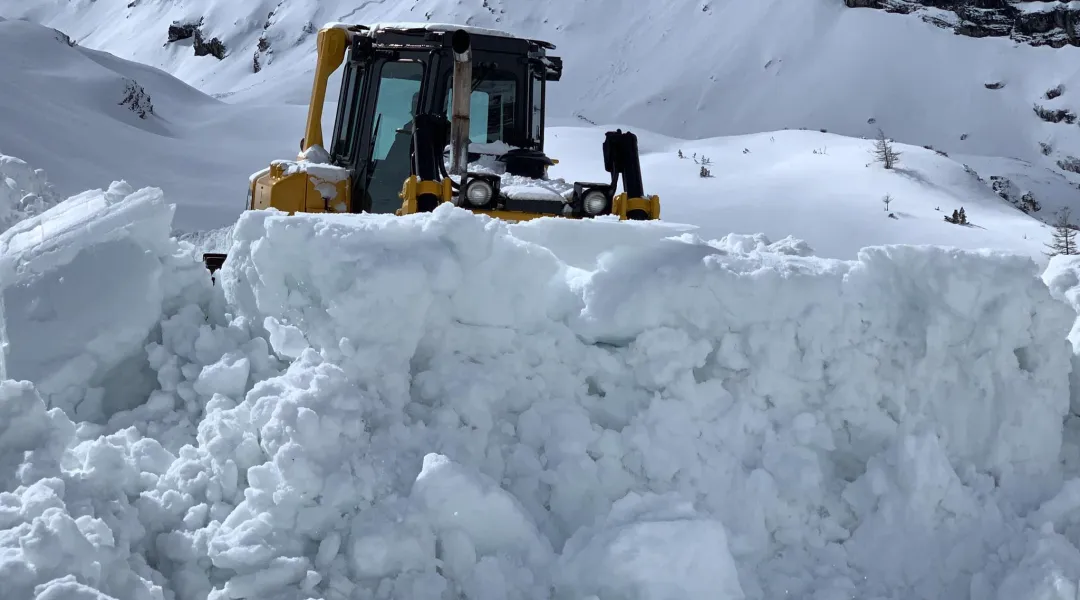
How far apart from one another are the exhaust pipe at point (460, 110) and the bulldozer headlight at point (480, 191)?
11 centimetres

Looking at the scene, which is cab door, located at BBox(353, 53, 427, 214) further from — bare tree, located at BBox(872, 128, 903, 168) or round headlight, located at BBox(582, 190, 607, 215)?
bare tree, located at BBox(872, 128, 903, 168)

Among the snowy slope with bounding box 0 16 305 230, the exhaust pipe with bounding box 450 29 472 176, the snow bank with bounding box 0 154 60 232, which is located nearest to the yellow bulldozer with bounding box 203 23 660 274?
the exhaust pipe with bounding box 450 29 472 176

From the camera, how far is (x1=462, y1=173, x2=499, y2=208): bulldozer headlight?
477cm

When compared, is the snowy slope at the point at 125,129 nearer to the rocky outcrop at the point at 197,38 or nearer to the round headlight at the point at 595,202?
the round headlight at the point at 595,202

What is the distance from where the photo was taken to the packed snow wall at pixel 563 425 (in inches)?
106

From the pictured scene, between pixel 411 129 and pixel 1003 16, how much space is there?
2419 centimetres

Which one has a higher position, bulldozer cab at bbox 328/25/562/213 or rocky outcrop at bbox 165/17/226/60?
bulldozer cab at bbox 328/25/562/213

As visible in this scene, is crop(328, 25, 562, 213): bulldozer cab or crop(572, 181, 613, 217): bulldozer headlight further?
crop(328, 25, 562, 213): bulldozer cab

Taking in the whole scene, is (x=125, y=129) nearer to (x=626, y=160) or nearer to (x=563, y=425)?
(x=626, y=160)

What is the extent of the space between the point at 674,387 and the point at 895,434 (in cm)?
80

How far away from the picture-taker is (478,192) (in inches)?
188

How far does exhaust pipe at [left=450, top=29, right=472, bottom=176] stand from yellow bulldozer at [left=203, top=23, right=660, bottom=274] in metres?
0.16

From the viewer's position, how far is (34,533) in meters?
2.33

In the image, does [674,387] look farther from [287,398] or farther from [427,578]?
[287,398]
